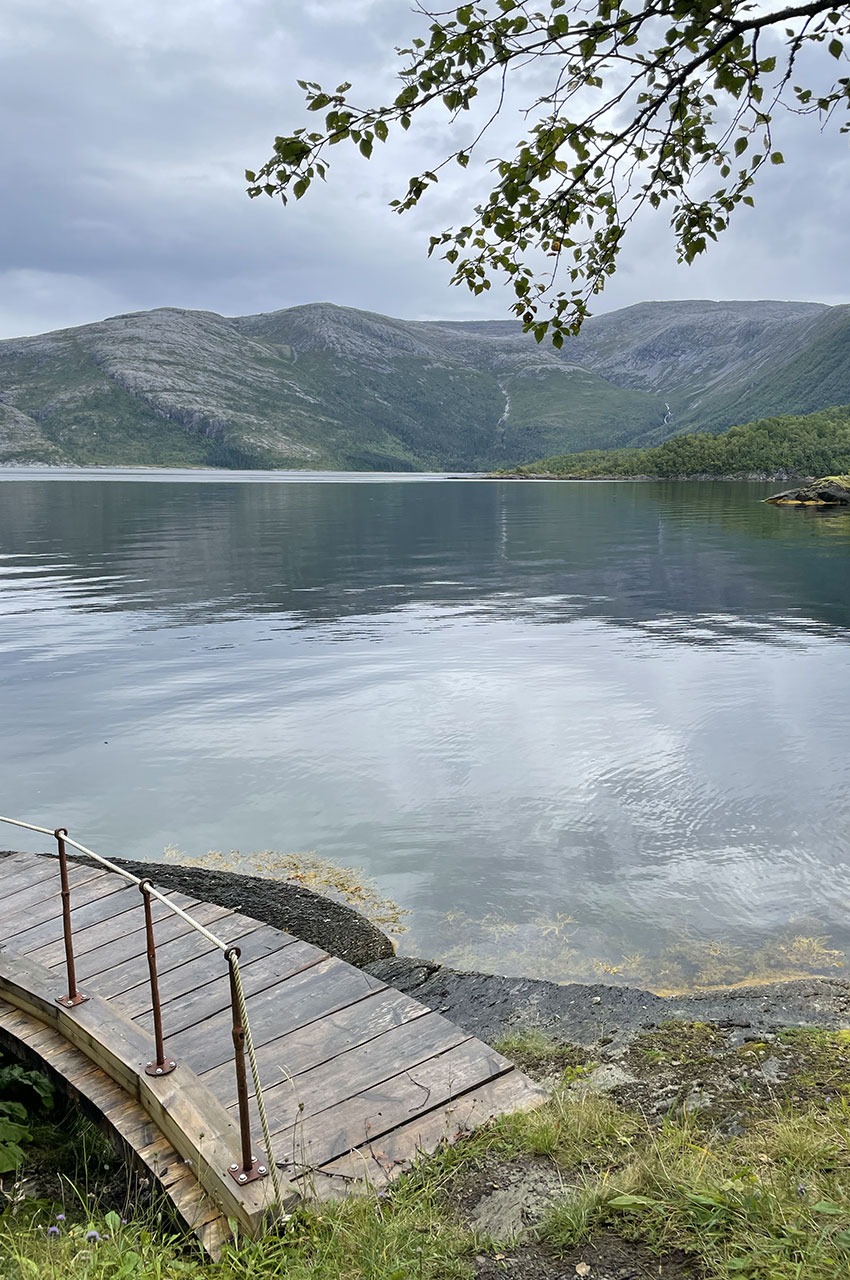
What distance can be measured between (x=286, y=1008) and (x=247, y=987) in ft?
1.65

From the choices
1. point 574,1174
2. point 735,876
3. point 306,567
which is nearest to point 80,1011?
point 574,1174

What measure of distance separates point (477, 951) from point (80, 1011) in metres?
4.84

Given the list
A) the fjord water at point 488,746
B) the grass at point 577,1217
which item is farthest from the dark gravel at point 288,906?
the grass at point 577,1217

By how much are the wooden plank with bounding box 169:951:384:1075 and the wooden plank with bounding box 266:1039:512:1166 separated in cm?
90

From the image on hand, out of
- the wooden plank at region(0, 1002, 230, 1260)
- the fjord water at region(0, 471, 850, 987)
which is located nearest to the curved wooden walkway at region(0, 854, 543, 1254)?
the wooden plank at region(0, 1002, 230, 1260)

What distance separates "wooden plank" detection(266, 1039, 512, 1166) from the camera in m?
→ 5.46

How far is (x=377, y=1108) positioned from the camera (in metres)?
5.79

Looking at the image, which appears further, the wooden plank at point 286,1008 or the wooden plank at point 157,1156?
the wooden plank at point 286,1008

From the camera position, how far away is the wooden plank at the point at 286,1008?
21.4 feet

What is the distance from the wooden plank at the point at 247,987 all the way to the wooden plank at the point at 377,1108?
1.37 meters

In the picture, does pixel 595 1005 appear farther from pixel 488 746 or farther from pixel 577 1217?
pixel 488 746

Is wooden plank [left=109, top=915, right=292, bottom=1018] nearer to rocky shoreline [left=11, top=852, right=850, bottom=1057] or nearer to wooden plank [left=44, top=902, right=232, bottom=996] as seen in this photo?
wooden plank [left=44, top=902, right=232, bottom=996]

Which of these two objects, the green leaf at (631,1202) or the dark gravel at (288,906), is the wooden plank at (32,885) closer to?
the dark gravel at (288,906)

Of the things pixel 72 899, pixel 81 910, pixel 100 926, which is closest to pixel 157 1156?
pixel 100 926
